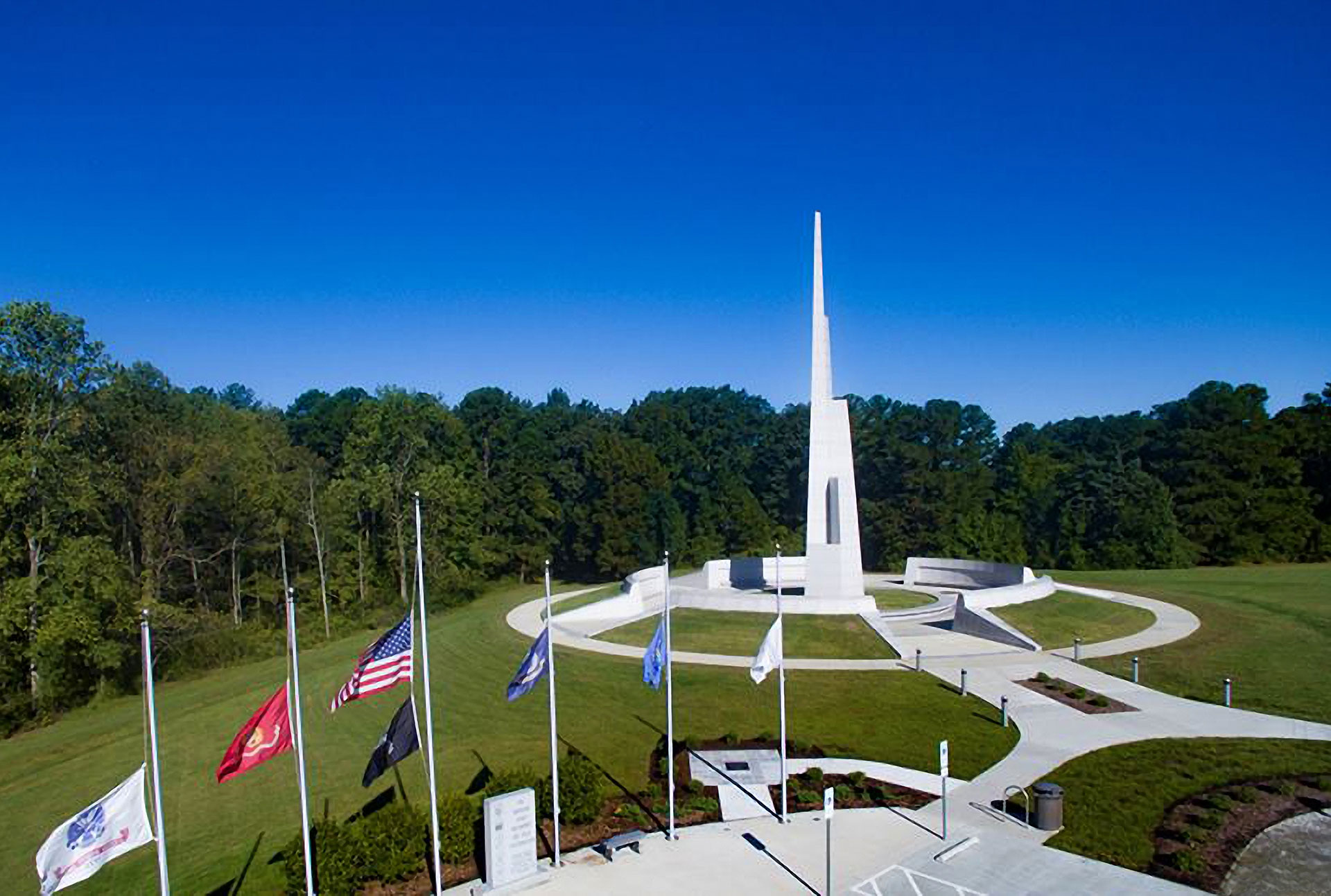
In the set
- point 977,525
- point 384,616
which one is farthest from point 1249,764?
point 977,525

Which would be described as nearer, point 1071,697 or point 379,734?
point 379,734

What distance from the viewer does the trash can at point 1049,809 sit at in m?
15.1

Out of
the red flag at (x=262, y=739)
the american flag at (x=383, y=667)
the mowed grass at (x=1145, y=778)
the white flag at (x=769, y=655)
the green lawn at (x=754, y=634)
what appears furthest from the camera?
the green lawn at (x=754, y=634)

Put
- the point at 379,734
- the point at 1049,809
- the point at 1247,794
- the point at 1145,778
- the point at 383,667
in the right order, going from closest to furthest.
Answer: the point at 383,667 → the point at 1049,809 → the point at 1247,794 → the point at 1145,778 → the point at 379,734

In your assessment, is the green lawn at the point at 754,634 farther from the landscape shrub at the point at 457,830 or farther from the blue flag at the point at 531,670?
the landscape shrub at the point at 457,830

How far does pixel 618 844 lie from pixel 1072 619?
2641 cm

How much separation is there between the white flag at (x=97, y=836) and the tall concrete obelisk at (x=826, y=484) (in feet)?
95.7

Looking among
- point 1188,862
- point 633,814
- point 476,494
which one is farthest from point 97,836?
point 476,494

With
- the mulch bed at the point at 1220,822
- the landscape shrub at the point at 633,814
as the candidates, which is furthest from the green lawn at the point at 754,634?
the landscape shrub at the point at 633,814

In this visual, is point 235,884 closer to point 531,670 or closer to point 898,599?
point 531,670

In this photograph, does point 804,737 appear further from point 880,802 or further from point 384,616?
point 384,616

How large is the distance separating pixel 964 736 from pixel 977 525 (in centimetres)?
4698

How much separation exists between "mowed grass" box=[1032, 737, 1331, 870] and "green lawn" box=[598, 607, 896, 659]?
1093cm

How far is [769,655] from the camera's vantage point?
15.9 m
